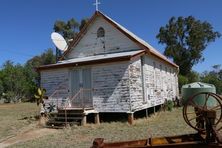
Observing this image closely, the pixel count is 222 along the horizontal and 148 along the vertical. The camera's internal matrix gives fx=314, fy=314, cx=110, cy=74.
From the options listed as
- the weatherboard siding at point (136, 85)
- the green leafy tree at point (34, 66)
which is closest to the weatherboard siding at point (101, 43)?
the weatherboard siding at point (136, 85)

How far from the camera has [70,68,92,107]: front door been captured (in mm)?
16969

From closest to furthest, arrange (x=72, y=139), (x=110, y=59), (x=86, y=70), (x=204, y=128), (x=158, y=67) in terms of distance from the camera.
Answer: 1. (x=204, y=128)
2. (x=72, y=139)
3. (x=110, y=59)
4. (x=86, y=70)
5. (x=158, y=67)

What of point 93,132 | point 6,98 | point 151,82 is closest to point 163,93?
point 151,82

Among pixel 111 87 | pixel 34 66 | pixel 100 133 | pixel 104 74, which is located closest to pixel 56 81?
pixel 104 74

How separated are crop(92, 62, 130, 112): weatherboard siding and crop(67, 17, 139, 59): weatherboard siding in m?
3.00

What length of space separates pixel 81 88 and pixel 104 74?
177cm

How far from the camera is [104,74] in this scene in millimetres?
16359

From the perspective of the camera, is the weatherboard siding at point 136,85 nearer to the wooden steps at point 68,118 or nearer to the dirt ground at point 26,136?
the wooden steps at point 68,118

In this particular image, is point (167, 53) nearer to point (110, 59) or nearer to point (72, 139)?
point (110, 59)

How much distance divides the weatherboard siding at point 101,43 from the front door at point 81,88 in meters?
2.84

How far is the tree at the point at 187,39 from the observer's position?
5128cm

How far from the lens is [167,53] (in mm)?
51812

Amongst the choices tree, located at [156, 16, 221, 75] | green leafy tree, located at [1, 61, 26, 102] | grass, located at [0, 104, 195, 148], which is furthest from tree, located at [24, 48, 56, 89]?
grass, located at [0, 104, 195, 148]

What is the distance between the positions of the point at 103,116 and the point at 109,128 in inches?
135
